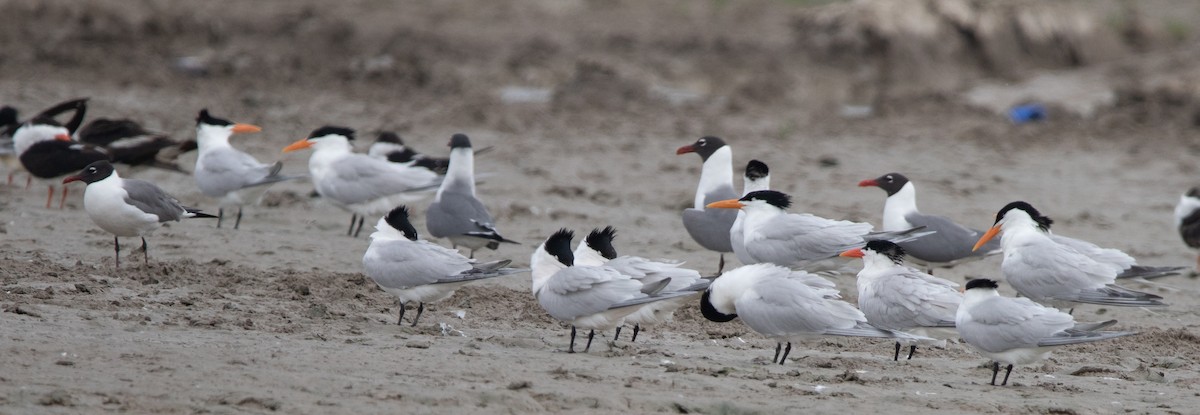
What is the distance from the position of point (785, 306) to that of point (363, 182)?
445 centimetres

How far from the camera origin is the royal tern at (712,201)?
9320 millimetres

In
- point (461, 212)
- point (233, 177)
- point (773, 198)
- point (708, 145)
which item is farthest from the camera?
point (708, 145)

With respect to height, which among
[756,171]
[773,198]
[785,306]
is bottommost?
[785,306]

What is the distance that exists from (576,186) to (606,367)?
5.72m

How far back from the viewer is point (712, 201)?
10031 millimetres

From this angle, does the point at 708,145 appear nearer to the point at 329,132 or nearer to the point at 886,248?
the point at 886,248

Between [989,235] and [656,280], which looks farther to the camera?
[989,235]

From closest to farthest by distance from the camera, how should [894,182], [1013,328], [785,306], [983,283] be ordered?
[1013,328] < [983,283] < [785,306] < [894,182]

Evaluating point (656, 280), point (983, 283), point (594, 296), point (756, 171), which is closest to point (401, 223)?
point (594, 296)

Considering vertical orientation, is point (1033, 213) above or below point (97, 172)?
above

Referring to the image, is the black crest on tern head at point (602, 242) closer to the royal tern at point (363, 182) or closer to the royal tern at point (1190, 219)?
the royal tern at point (363, 182)

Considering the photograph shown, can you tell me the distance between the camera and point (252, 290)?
7.82 metres

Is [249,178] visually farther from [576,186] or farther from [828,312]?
[828,312]

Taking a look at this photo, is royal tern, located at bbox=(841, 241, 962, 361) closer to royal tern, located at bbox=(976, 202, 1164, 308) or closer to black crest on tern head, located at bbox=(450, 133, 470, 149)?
royal tern, located at bbox=(976, 202, 1164, 308)
